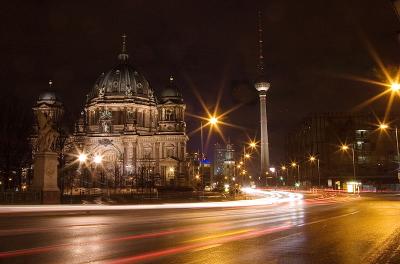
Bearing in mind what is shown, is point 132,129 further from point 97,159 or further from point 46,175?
point 46,175

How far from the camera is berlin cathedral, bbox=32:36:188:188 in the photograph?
366 feet

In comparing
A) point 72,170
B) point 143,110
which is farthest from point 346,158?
point 72,170

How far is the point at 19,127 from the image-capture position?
5575 centimetres

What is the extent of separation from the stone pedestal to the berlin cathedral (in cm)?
6800

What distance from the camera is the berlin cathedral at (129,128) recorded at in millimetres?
111688

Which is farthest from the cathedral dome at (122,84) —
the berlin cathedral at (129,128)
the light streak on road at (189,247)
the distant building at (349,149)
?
the light streak on road at (189,247)

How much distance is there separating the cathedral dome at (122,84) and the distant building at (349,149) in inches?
1970

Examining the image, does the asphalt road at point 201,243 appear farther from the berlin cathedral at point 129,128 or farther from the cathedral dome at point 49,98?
the cathedral dome at point 49,98

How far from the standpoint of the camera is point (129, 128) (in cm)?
12044

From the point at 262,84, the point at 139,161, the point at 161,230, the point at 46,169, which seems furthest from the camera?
the point at 262,84

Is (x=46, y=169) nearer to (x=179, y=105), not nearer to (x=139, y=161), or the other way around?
(x=139, y=161)

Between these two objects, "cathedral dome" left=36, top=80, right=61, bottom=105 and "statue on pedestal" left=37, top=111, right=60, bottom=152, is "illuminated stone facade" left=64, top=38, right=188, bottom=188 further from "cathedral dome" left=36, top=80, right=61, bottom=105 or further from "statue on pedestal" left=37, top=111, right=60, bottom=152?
"statue on pedestal" left=37, top=111, right=60, bottom=152

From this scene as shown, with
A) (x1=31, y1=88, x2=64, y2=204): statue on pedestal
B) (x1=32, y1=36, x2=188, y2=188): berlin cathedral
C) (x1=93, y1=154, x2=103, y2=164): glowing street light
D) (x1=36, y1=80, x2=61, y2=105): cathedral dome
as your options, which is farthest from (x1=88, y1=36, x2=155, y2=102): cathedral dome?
(x1=31, y1=88, x2=64, y2=204): statue on pedestal

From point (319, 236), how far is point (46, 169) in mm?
22410
